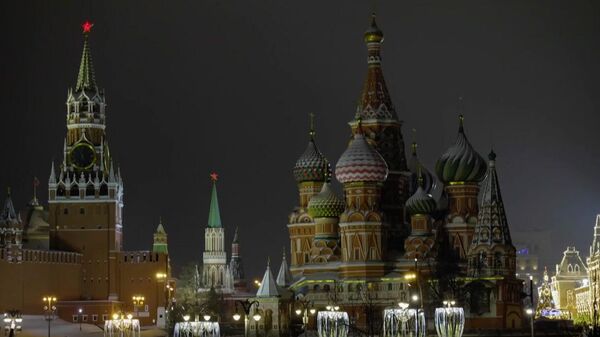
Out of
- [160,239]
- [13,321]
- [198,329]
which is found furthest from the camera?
[160,239]

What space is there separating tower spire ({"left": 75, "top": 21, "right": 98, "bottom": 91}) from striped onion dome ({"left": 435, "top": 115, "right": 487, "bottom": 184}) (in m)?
26.3

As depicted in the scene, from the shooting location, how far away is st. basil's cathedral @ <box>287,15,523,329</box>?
7844cm

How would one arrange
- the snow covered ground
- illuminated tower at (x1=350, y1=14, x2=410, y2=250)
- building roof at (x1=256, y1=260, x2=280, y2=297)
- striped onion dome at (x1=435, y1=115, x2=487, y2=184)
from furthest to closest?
illuminated tower at (x1=350, y1=14, x2=410, y2=250), striped onion dome at (x1=435, y1=115, x2=487, y2=184), the snow covered ground, building roof at (x1=256, y1=260, x2=280, y2=297)

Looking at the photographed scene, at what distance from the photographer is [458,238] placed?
278 feet

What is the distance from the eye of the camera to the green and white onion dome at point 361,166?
82312mm

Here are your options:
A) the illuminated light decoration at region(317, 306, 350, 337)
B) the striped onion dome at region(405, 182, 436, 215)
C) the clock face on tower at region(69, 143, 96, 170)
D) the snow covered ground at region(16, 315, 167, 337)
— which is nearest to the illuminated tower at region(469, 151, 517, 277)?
the striped onion dome at region(405, 182, 436, 215)

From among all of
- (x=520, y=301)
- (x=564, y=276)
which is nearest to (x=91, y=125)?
(x=520, y=301)

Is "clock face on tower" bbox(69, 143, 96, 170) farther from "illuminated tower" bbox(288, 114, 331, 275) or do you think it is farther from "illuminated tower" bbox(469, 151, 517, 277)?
"illuminated tower" bbox(469, 151, 517, 277)

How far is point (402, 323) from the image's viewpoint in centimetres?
6412

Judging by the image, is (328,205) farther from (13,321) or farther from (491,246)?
(13,321)

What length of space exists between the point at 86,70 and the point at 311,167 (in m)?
18.3

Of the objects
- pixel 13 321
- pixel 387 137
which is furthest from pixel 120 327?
pixel 387 137

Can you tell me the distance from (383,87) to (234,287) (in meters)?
50.9

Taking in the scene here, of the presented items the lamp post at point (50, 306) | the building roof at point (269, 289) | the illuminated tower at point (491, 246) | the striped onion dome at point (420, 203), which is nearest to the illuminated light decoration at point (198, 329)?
the building roof at point (269, 289)
